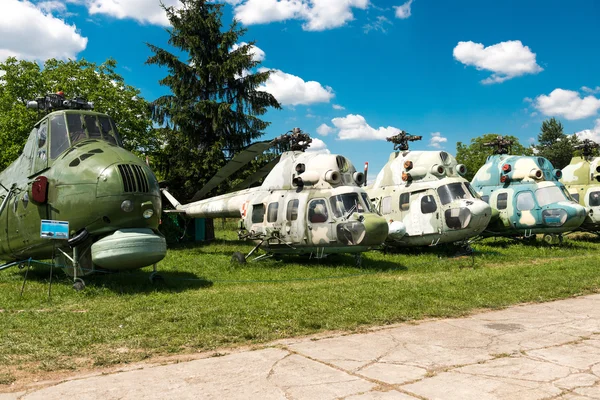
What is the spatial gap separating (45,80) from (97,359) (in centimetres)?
2411

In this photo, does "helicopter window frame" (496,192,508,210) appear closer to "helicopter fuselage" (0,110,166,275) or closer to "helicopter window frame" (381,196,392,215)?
"helicopter window frame" (381,196,392,215)

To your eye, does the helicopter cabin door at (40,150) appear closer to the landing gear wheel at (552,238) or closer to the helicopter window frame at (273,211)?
the helicopter window frame at (273,211)

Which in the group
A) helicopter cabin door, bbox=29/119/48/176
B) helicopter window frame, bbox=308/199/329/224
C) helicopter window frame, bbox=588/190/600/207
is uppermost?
helicopter cabin door, bbox=29/119/48/176

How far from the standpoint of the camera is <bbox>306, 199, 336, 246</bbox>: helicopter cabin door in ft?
41.8

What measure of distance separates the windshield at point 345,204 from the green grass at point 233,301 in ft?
4.99

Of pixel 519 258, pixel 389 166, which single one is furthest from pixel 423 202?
pixel 519 258

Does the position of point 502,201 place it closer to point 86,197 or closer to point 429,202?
point 429,202

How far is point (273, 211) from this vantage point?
14.0 meters

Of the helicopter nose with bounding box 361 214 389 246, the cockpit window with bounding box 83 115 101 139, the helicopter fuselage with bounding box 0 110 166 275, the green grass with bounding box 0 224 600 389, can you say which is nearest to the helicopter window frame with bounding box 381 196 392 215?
the green grass with bounding box 0 224 600 389

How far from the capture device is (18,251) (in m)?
11.0

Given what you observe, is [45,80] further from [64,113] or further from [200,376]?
[200,376]

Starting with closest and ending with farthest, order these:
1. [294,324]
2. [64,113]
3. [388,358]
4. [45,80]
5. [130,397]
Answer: [130,397], [388,358], [294,324], [64,113], [45,80]

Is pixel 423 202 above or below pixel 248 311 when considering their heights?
above

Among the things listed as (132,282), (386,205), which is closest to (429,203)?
(386,205)
